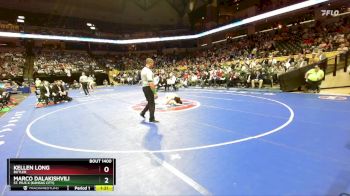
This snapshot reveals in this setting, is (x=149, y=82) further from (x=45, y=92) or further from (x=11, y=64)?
(x=11, y=64)

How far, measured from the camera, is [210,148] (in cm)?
463

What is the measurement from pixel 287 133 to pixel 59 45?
134 feet

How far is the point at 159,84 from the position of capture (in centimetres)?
1903

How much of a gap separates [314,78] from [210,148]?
31.2ft

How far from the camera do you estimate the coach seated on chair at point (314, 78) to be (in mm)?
11531

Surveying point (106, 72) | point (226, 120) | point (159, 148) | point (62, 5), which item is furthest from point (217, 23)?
point (159, 148)

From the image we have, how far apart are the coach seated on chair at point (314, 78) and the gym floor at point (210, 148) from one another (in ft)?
12.3

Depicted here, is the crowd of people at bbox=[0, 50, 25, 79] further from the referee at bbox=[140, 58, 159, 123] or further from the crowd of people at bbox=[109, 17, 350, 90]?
the referee at bbox=[140, 58, 159, 123]

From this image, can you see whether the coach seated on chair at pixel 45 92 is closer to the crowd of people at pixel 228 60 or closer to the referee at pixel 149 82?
the referee at pixel 149 82

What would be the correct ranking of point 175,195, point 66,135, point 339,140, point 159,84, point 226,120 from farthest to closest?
1. point 159,84
2. point 226,120
3. point 66,135
4. point 339,140
5. point 175,195

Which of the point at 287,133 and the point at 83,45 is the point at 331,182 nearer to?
the point at 287,133

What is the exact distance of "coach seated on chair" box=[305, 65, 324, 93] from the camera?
1153cm
